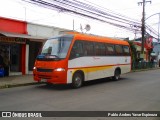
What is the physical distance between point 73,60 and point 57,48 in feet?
3.35

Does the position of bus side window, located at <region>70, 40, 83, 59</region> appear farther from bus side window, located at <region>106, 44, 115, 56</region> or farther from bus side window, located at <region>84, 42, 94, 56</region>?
bus side window, located at <region>106, 44, 115, 56</region>

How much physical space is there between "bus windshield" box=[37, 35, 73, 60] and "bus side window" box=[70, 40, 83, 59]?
1.17 ft

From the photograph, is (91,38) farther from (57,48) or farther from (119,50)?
(119,50)

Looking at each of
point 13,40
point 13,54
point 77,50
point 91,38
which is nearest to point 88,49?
point 91,38

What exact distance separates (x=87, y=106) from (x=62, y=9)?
10.5 metres

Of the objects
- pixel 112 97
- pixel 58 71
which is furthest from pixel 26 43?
pixel 112 97

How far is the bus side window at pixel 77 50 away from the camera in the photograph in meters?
12.4

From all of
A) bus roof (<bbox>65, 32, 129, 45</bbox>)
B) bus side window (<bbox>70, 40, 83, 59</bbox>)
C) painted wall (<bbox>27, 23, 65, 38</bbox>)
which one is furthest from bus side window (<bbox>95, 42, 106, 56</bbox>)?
painted wall (<bbox>27, 23, 65, 38</bbox>)

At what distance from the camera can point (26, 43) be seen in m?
18.0

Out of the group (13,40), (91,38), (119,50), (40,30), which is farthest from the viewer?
(40,30)

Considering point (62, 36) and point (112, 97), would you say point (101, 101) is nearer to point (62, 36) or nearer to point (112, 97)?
point (112, 97)

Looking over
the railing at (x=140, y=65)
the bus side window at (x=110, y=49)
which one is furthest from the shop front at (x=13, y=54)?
the railing at (x=140, y=65)

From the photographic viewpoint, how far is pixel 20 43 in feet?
57.5

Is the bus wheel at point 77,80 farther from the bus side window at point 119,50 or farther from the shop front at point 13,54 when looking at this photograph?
the shop front at point 13,54
